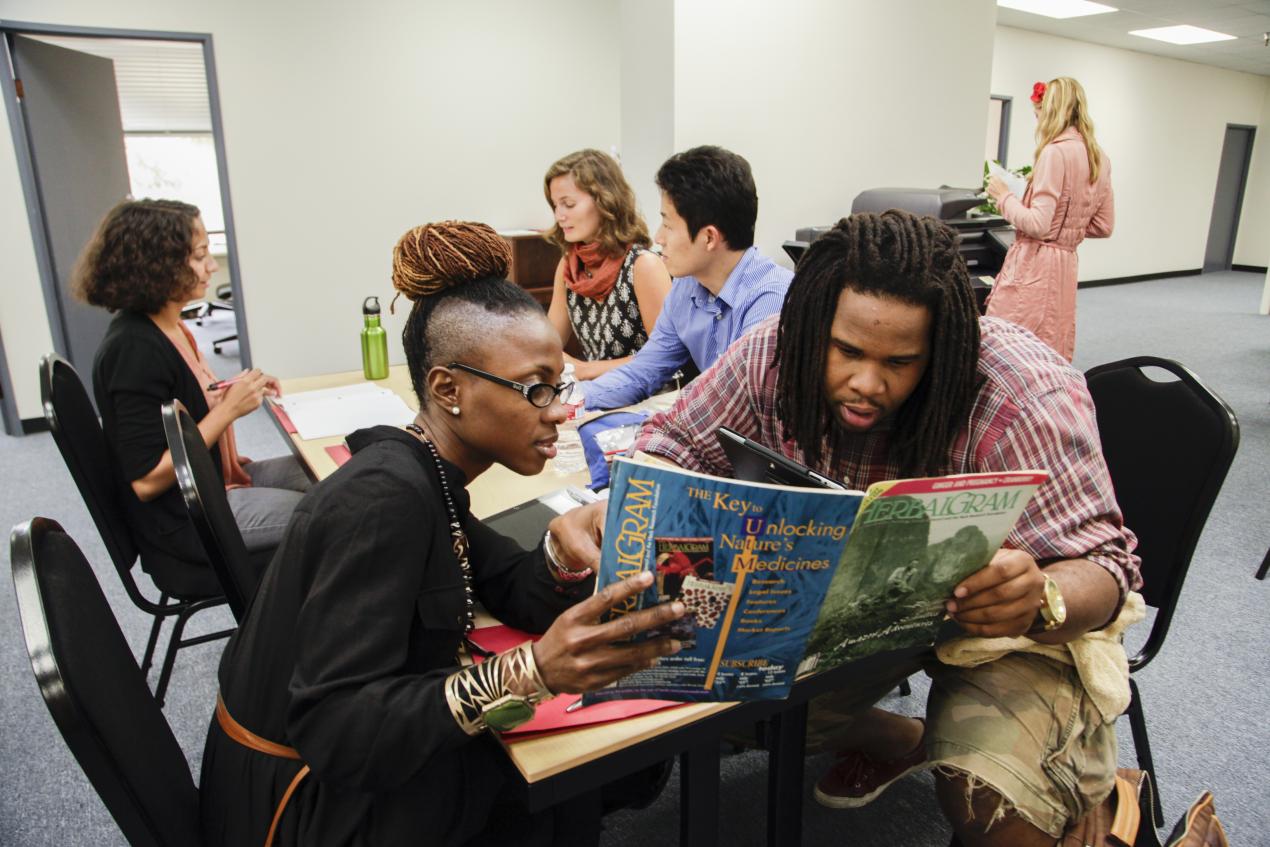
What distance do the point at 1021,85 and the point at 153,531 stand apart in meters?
8.95

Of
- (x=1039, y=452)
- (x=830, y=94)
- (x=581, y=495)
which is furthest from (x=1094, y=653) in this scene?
(x=830, y=94)

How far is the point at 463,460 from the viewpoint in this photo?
3.52ft

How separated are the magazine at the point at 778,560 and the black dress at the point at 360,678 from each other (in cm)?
21

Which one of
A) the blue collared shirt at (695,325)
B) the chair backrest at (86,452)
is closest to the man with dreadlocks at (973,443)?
the blue collared shirt at (695,325)

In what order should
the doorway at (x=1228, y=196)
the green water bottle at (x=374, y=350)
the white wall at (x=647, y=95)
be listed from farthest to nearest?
1. the doorway at (x=1228, y=196)
2. the white wall at (x=647, y=95)
3. the green water bottle at (x=374, y=350)

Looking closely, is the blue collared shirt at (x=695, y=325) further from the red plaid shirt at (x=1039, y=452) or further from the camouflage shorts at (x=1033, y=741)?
the camouflage shorts at (x=1033, y=741)

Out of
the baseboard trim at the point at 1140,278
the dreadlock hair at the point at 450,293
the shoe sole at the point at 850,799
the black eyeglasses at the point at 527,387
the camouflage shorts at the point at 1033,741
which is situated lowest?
the shoe sole at the point at 850,799

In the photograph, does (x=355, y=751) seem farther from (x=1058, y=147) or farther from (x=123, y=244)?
(x=1058, y=147)

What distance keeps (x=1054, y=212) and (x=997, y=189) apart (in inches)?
10.2

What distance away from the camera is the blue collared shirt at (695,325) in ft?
6.82

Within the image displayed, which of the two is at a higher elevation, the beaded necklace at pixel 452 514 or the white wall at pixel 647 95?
the white wall at pixel 647 95

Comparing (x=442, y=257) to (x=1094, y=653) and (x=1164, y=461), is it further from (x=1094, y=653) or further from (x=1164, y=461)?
(x=1164, y=461)

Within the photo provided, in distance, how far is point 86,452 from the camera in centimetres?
160

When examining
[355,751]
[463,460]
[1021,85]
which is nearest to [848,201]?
[463,460]
